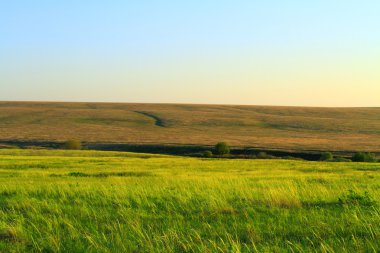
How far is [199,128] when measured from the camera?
339ft

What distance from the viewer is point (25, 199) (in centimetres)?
1198

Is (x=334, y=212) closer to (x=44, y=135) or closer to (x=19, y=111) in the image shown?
(x=44, y=135)

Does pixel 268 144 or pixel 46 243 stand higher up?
pixel 46 243

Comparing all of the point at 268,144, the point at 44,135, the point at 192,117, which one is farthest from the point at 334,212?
the point at 192,117

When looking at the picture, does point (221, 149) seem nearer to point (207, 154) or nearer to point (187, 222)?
point (207, 154)

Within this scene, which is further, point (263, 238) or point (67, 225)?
point (67, 225)

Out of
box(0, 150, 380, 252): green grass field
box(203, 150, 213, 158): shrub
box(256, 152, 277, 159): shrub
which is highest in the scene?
box(0, 150, 380, 252): green grass field

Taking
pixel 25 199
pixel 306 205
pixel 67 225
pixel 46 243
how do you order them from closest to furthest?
pixel 46 243 < pixel 67 225 < pixel 306 205 < pixel 25 199

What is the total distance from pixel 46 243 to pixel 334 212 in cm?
592

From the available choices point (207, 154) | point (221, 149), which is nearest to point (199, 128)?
point (221, 149)

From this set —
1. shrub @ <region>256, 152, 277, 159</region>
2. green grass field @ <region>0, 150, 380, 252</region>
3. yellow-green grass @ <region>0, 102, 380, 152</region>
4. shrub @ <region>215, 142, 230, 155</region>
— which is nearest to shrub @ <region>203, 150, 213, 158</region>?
shrub @ <region>215, 142, 230, 155</region>

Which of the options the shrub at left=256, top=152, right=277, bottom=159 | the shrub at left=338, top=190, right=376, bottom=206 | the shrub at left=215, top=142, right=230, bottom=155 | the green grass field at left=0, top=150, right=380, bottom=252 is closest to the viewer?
the green grass field at left=0, top=150, right=380, bottom=252

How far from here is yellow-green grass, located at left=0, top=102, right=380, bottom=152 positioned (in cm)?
7956

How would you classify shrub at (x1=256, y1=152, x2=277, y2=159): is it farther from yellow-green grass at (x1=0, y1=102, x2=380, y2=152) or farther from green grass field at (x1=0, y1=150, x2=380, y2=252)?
green grass field at (x1=0, y1=150, x2=380, y2=252)
